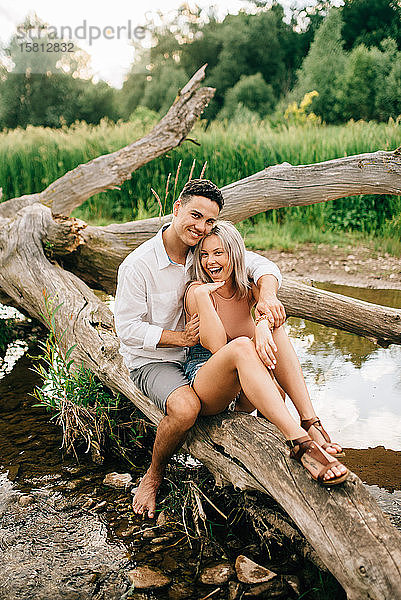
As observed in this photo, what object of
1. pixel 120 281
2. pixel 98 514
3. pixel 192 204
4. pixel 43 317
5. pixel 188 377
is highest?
pixel 192 204

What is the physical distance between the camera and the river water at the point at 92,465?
2.60 m

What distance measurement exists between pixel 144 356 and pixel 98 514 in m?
0.79

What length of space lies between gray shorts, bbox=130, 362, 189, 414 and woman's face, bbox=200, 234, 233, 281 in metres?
0.47

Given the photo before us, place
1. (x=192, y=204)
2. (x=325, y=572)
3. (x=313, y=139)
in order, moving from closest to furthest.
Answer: (x=325, y=572) → (x=192, y=204) → (x=313, y=139)

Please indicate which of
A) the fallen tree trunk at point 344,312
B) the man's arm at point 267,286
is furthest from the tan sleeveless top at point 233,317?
the fallen tree trunk at point 344,312

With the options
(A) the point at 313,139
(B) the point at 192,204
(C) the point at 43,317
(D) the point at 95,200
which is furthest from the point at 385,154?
(D) the point at 95,200

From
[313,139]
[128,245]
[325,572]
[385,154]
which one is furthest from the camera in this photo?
[313,139]

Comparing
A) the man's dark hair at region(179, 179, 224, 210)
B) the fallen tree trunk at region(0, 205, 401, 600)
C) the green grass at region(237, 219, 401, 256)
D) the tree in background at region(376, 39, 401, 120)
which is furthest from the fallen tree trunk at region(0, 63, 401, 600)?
the tree in background at region(376, 39, 401, 120)

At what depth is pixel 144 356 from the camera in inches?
116

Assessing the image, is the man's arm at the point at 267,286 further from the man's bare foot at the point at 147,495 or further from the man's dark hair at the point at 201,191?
the man's bare foot at the point at 147,495

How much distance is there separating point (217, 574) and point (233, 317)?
3.77 feet

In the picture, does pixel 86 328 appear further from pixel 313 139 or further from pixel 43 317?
pixel 313 139

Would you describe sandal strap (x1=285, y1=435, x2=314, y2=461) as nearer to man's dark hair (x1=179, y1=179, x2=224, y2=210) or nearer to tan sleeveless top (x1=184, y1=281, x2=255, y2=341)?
Answer: tan sleeveless top (x1=184, y1=281, x2=255, y2=341)

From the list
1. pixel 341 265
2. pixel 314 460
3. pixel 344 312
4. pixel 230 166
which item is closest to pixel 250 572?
pixel 314 460
